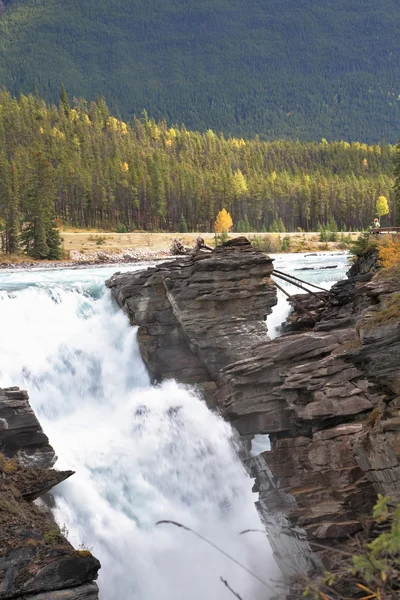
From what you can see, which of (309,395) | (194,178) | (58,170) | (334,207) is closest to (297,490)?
(309,395)

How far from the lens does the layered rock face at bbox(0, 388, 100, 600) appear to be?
669 inches

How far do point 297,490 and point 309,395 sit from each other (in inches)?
112

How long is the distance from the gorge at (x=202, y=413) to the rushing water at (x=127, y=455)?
0.23 feet

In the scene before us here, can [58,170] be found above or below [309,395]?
above

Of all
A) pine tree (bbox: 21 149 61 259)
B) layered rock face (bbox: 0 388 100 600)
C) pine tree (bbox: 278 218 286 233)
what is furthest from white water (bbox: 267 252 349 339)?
pine tree (bbox: 278 218 286 233)

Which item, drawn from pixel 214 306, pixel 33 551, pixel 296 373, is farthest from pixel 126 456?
pixel 33 551

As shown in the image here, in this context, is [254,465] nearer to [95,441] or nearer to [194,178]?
[95,441]

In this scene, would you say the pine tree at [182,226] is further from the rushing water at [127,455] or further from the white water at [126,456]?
the white water at [126,456]

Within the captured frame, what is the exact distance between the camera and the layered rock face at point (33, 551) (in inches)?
669

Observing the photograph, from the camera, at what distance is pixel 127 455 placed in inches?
1133

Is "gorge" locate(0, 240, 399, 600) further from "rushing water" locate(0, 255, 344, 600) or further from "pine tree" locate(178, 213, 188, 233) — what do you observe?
"pine tree" locate(178, 213, 188, 233)

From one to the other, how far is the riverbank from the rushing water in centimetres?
4582

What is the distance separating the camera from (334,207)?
18088 centimetres

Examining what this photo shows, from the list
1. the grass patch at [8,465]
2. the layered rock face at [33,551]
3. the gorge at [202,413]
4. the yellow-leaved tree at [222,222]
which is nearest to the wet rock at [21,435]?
the layered rock face at [33,551]
